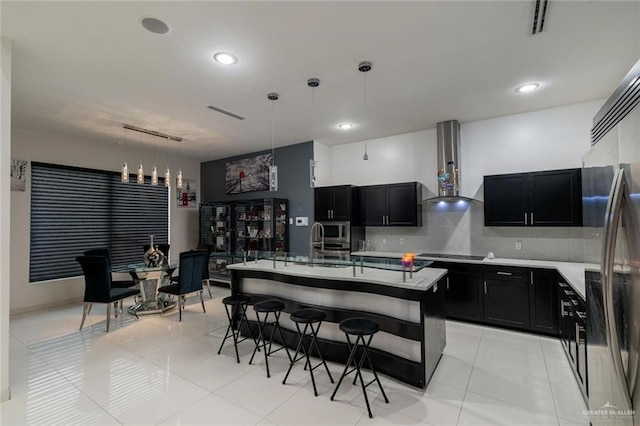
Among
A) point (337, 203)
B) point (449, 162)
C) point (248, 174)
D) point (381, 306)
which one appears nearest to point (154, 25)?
point (381, 306)

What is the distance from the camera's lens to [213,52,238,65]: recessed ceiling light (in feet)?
8.94

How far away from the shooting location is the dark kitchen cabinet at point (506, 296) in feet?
12.4

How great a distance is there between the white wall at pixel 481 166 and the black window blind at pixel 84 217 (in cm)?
480

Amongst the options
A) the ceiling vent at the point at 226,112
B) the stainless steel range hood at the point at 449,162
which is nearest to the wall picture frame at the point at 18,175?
the ceiling vent at the point at 226,112

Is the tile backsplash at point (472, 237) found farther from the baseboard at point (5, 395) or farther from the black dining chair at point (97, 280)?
the baseboard at point (5, 395)

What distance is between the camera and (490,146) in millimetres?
4520

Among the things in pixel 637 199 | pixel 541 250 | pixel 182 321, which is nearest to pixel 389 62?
pixel 637 199

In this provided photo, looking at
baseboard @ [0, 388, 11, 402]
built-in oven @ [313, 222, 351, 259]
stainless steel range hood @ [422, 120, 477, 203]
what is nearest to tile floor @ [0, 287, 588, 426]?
baseboard @ [0, 388, 11, 402]

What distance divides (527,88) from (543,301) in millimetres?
2691

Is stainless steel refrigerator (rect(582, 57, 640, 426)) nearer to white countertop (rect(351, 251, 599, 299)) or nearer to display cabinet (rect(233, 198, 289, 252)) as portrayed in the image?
white countertop (rect(351, 251, 599, 299))

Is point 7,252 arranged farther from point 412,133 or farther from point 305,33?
point 412,133

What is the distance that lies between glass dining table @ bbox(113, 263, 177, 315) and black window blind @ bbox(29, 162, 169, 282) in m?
1.57

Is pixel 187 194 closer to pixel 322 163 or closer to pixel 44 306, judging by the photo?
pixel 44 306

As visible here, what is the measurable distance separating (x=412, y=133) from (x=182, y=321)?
5.06 meters
